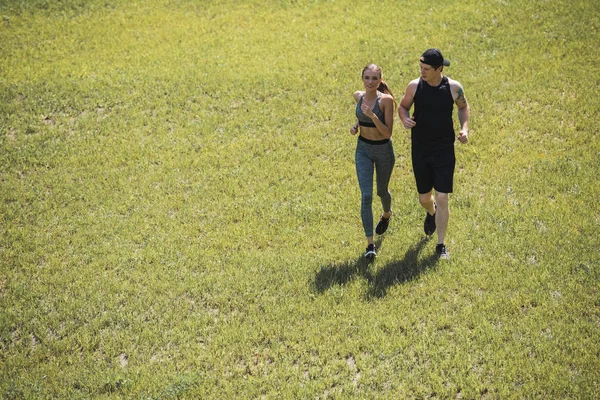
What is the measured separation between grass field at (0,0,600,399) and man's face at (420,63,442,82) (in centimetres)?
257

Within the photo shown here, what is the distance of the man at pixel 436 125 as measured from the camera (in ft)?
27.1

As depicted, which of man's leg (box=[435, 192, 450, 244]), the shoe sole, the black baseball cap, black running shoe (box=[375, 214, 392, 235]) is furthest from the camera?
black running shoe (box=[375, 214, 392, 235])

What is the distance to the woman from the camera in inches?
331

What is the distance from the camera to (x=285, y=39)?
16.6 meters

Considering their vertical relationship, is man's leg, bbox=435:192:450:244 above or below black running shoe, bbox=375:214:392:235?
above

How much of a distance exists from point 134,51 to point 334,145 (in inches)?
279

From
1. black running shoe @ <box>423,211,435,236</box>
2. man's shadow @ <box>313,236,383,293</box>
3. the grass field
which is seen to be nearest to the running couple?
man's shadow @ <box>313,236,383,293</box>

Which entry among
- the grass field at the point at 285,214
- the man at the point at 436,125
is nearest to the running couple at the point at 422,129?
the man at the point at 436,125

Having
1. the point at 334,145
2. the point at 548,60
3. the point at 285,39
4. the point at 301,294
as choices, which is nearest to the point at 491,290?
the point at 301,294

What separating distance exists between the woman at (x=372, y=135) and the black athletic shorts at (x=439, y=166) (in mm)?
404

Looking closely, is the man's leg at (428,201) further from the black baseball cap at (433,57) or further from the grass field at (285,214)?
the black baseball cap at (433,57)

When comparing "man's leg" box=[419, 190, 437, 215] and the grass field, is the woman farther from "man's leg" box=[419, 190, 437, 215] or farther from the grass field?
the grass field

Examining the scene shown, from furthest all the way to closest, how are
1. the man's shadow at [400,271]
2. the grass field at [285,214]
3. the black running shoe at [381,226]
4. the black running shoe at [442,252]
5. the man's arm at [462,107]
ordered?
the black running shoe at [381,226]
the black running shoe at [442,252]
the man's shadow at [400,271]
the man's arm at [462,107]
the grass field at [285,214]

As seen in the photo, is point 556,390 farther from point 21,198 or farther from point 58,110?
point 58,110
